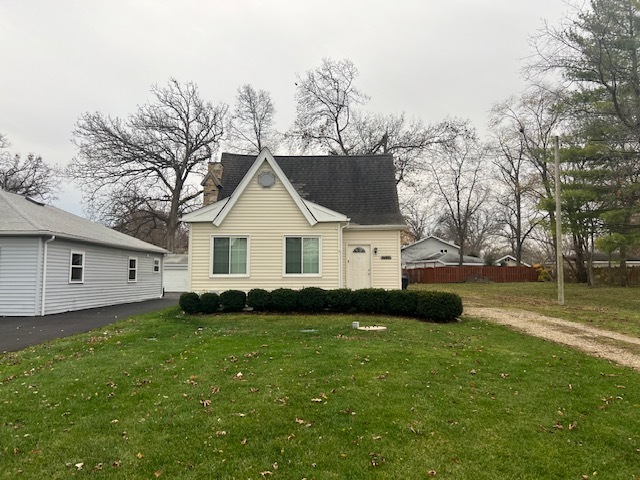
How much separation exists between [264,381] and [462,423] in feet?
8.90

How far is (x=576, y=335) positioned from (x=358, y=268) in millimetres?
7984

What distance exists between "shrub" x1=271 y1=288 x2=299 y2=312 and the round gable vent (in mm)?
4059

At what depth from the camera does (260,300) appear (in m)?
13.2

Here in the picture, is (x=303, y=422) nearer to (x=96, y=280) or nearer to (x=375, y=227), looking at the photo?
(x=375, y=227)

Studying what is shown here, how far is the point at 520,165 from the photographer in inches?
1435

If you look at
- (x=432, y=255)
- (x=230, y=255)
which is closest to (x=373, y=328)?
(x=230, y=255)

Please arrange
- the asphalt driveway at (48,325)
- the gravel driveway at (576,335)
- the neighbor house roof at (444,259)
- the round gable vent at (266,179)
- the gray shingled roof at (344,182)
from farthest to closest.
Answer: the neighbor house roof at (444,259) → the gray shingled roof at (344,182) → the round gable vent at (266,179) → the asphalt driveway at (48,325) → the gravel driveway at (576,335)

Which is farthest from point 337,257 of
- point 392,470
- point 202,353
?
point 392,470

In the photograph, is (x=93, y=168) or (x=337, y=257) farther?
(x=93, y=168)

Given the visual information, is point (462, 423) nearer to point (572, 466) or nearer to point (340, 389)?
point (572, 466)

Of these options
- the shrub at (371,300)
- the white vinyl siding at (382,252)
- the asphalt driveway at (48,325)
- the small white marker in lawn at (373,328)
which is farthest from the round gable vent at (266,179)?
the small white marker in lawn at (373,328)

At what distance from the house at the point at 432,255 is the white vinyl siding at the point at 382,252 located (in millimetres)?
32046

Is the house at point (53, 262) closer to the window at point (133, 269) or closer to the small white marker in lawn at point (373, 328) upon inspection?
the window at point (133, 269)

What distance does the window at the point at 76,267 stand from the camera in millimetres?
15770
